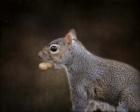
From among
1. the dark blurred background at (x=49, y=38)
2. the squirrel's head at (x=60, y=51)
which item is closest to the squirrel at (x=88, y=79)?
the squirrel's head at (x=60, y=51)

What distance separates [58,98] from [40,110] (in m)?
0.11

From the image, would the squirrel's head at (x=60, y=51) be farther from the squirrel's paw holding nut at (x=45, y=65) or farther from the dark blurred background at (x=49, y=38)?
the dark blurred background at (x=49, y=38)

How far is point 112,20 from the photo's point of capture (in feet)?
9.43

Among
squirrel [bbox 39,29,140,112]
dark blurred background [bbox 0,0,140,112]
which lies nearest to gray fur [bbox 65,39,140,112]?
squirrel [bbox 39,29,140,112]

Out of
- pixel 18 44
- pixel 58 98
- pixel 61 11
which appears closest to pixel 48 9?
pixel 61 11

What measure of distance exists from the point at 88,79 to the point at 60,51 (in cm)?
18

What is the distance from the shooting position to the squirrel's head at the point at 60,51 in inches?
99.1

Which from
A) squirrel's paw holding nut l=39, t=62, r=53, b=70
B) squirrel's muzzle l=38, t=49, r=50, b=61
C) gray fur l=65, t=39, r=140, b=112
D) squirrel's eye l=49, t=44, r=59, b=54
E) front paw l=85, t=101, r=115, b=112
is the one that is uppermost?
squirrel's eye l=49, t=44, r=59, b=54

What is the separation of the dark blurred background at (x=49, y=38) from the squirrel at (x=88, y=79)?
0.29m

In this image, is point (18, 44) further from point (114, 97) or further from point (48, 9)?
point (114, 97)

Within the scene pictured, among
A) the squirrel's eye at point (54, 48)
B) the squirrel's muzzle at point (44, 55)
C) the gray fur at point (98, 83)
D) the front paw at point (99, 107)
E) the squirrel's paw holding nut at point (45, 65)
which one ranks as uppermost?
the squirrel's eye at point (54, 48)

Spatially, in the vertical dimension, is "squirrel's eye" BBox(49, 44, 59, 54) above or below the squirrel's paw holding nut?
above

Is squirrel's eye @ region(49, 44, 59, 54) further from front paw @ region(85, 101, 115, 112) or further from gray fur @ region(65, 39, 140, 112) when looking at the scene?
front paw @ region(85, 101, 115, 112)

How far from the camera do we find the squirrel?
251 centimetres
